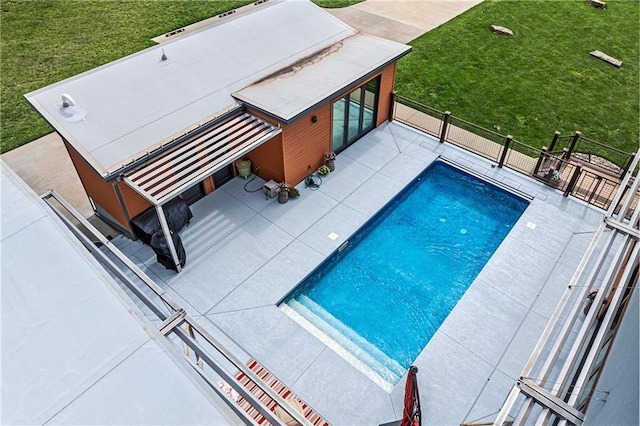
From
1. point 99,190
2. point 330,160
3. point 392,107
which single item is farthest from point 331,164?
point 99,190

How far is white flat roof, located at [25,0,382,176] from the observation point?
12.0m

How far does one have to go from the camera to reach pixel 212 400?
5.36 metres

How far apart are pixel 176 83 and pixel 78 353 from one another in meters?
10.0

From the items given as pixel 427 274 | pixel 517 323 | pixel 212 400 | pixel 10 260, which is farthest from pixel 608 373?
pixel 10 260

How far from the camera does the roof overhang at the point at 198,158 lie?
11461mm

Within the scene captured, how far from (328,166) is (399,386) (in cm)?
840

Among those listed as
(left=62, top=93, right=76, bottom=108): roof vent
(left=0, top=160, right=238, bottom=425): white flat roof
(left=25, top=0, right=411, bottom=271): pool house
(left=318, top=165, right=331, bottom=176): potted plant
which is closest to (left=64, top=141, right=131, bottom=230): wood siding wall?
(left=25, top=0, right=411, bottom=271): pool house

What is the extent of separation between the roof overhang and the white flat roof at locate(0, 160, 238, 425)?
4390 mm

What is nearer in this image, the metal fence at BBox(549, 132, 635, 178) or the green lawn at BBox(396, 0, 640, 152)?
the metal fence at BBox(549, 132, 635, 178)

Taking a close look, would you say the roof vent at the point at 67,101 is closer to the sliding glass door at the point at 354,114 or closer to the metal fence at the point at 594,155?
the sliding glass door at the point at 354,114

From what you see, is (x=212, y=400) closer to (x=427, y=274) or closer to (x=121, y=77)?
(x=427, y=274)

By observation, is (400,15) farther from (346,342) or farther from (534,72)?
(346,342)

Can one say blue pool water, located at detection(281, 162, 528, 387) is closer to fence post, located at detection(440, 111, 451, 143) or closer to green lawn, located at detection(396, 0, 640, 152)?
fence post, located at detection(440, 111, 451, 143)

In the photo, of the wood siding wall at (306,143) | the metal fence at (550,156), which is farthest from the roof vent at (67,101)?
the metal fence at (550,156)
